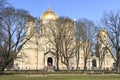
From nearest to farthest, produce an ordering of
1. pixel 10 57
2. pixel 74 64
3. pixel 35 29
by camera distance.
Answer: pixel 10 57 → pixel 35 29 → pixel 74 64

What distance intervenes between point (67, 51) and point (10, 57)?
19847 millimetres

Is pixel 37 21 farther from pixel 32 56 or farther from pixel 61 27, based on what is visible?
pixel 32 56

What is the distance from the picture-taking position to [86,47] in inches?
3068

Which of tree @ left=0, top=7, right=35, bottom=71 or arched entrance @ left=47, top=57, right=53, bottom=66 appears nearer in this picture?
tree @ left=0, top=7, right=35, bottom=71

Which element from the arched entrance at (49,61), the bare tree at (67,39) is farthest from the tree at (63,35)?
the arched entrance at (49,61)

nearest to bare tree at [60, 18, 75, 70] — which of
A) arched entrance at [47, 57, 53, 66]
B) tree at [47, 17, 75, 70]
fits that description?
tree at [47, 17, 75, 70]

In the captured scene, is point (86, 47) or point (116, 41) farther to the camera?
point (86, 47)

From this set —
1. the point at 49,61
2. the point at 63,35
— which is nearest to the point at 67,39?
the point at 63,35

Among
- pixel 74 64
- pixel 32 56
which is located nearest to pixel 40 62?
pixel 32 56

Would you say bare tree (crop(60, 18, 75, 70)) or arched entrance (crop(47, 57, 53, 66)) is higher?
bare tree (crop(60, 18, 75, 70))

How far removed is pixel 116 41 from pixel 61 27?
51.4ft

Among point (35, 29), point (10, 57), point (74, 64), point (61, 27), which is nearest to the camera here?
point (10, 57)

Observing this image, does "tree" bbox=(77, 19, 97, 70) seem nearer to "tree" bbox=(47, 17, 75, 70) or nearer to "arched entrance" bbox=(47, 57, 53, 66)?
"tree" bbox=(47, 17, 75, 70)

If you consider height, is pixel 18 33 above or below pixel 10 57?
above
